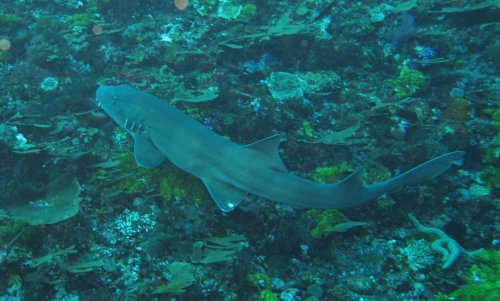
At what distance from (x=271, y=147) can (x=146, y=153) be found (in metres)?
1.83

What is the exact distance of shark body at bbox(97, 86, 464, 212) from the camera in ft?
14.6

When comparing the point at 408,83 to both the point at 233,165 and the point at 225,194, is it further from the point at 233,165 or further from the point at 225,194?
the point at 225,194

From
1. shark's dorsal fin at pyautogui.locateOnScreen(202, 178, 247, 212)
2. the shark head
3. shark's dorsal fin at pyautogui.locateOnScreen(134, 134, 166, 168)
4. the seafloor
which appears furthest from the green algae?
the shark head

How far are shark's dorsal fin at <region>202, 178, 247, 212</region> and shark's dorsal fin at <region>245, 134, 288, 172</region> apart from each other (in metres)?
0.62

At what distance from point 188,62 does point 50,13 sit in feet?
17.5

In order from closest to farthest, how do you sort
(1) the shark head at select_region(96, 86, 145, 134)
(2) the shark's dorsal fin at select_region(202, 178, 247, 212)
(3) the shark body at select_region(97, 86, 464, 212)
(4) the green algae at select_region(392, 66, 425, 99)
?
(3) the shark body at select_region(97, 86, 464, 212) < (2) the shark's dorsal fin at select_region(202, 178, 247, 212) < (1) the shark head at select_region(96, 86, 145, 134) < (4) the green algae at select_region(392, 66, 425, 99)

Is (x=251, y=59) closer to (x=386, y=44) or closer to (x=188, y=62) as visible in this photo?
(x=188, y=62)

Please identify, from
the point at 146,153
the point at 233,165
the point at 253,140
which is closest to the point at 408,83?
the point at 253,140

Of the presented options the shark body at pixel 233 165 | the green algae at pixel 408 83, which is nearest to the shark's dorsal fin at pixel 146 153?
the shark body at pixel 233 165

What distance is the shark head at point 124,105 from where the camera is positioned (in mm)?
4902

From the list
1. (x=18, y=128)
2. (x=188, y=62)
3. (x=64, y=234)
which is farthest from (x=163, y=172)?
(x=188, y=62)

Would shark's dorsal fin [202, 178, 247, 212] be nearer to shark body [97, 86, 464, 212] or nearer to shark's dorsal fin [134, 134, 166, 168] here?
shark body [97, 86, 464, 212]

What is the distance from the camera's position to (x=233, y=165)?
4453 millimetres

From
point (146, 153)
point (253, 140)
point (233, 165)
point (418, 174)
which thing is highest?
point (418, 174)
